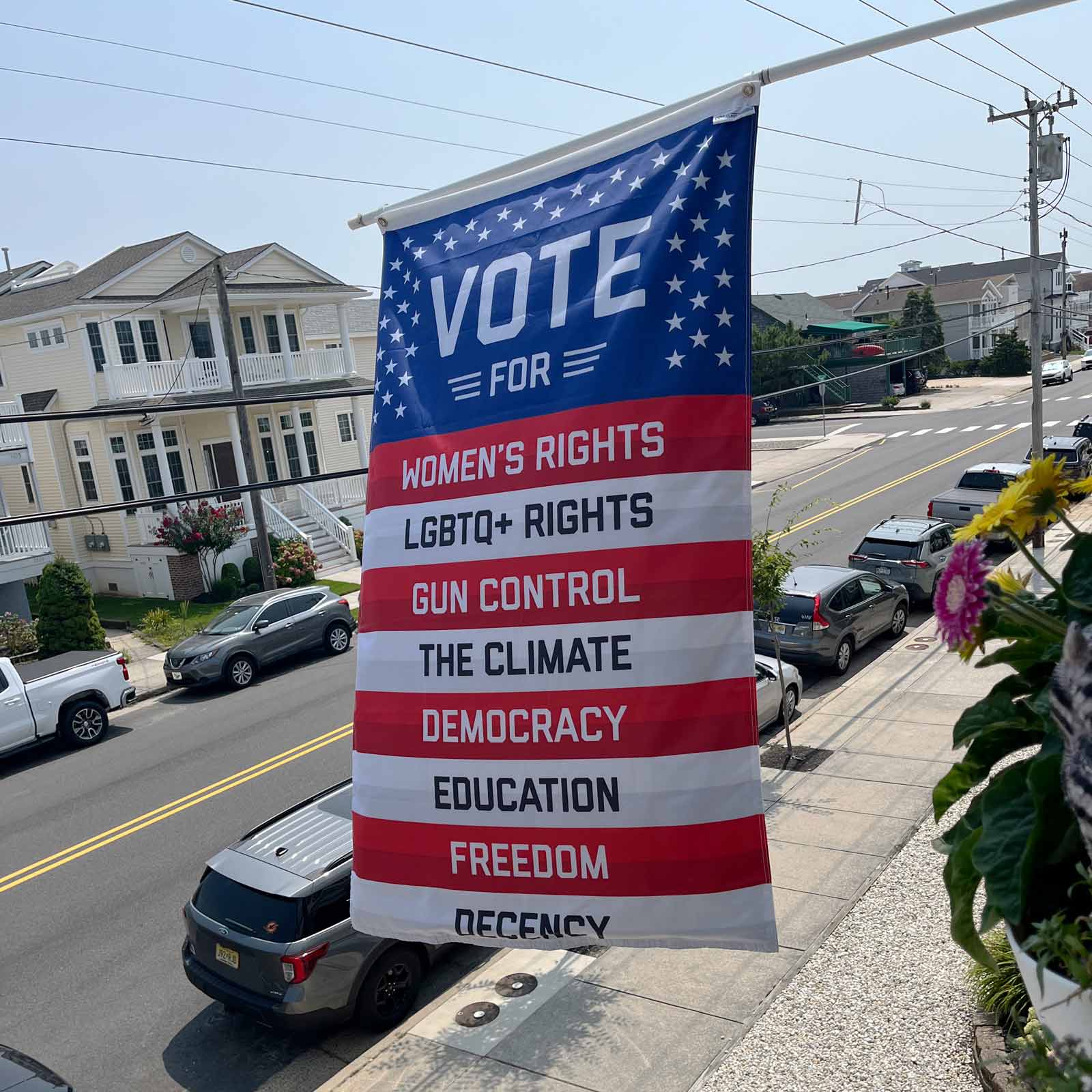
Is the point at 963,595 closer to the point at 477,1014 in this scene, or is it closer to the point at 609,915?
the point at 609,915

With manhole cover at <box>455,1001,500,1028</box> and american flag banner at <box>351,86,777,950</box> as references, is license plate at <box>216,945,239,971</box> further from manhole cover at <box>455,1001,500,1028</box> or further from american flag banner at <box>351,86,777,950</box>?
american flag banner at <box>351,86,777,950</box>

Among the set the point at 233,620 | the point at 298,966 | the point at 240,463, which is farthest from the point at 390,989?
the point at 240,463

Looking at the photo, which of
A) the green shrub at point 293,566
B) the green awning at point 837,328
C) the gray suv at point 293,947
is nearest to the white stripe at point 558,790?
the gray suv at point 293,947

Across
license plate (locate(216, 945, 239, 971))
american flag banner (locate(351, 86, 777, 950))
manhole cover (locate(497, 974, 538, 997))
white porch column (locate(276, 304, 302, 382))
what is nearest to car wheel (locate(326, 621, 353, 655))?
white porch column (locate(276, 304, 302, 382))

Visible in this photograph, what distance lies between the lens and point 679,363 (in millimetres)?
3291

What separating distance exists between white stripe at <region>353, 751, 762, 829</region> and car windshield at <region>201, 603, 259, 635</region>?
17292mm

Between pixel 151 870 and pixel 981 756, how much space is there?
36.4 ft

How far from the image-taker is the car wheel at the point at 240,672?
19797 mm

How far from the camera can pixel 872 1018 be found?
6766 mm

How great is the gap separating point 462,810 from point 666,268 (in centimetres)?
190

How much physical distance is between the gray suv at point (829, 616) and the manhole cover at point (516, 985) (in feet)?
27.9

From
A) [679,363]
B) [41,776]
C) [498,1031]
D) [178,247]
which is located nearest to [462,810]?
[679,363]

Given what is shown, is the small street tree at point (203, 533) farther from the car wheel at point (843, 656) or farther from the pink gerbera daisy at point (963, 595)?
the pink gerbera daisy at point (963, 595)

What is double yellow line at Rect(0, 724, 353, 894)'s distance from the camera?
12094mm
